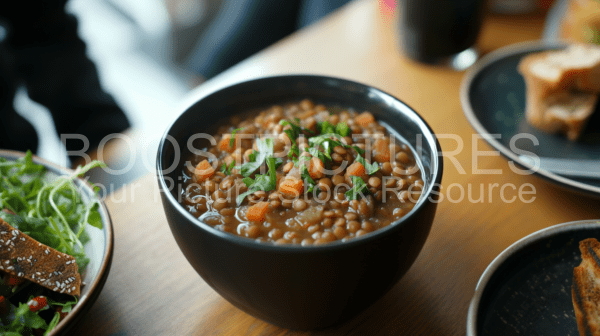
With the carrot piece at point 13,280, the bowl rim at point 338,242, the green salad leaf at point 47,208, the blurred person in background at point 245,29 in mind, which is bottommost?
the blurred person in background at point 245,29

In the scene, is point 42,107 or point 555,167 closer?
point 555,167

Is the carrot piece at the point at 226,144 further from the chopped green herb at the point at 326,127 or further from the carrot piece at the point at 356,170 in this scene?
the carrot piece at the point at 356,170

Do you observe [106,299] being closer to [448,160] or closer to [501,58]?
[448,160]

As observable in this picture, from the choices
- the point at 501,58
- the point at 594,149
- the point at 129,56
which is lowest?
the point at 129,56

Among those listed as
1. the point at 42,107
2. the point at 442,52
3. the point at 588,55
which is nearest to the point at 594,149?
the point at 588,55

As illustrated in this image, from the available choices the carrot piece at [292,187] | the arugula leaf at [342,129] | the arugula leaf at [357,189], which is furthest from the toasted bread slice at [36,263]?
the arugula leaf at [342,129]

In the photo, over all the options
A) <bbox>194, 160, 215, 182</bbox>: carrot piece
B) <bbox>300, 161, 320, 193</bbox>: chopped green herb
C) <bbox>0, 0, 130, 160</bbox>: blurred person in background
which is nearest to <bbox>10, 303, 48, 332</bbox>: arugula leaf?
<bbox>194, 160, 215, 182</bbox>: carrot piece
